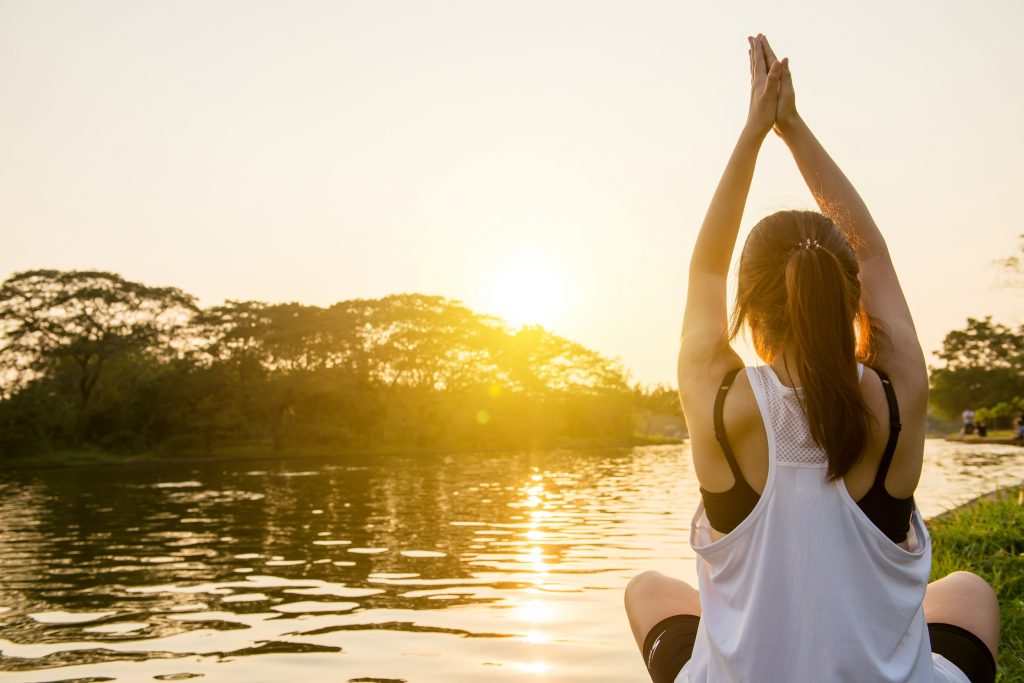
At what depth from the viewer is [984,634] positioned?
1.94 m

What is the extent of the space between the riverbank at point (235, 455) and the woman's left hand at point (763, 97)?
109 ft

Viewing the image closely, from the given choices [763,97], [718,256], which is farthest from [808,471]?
[763,97]

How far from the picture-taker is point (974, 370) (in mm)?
63969

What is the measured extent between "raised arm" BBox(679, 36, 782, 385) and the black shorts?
680mm

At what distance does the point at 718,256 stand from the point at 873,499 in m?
0.60

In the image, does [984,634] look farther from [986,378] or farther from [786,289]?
[986,378]

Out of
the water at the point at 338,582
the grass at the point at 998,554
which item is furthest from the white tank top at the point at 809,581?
the water at the point at 338,582

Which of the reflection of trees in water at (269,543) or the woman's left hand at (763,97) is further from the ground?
the woman's left hand at (763,97)

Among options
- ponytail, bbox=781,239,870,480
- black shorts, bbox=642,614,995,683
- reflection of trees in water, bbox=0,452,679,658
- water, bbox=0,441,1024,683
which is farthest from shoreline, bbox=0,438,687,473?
ponytail, bbox=781,239,870,480

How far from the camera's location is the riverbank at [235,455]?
31.5 m

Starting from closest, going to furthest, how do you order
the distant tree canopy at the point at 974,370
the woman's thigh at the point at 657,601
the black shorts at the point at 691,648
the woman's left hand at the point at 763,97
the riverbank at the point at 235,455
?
the black shorts at the point at 691,648
the woman's left hand at the point at 763,97
the woman's thigh at the point at 657,601
the riverbank at the point at 235,455
the distant tree canopy at the point at 974,370

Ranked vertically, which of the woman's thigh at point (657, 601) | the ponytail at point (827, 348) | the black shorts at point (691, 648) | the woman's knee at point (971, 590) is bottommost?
the black shorts at point (691, 648)

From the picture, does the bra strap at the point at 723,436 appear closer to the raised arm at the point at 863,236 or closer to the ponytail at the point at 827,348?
the ponytail at the point at 827,348

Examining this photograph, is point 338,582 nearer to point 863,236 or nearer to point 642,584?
point 642,584
